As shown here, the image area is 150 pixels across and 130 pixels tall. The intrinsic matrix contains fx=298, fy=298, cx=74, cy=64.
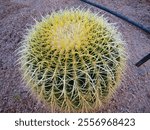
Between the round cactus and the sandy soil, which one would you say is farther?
the sandy soil

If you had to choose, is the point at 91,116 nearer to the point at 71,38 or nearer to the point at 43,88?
the point at 43,88

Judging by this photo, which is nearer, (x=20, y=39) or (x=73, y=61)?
(x=73, y=61)

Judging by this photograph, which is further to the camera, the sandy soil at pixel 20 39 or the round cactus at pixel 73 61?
the sandy soil at pixel 20 39

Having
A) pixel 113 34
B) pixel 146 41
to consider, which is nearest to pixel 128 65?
pixel 146 41

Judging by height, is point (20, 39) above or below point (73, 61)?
above
